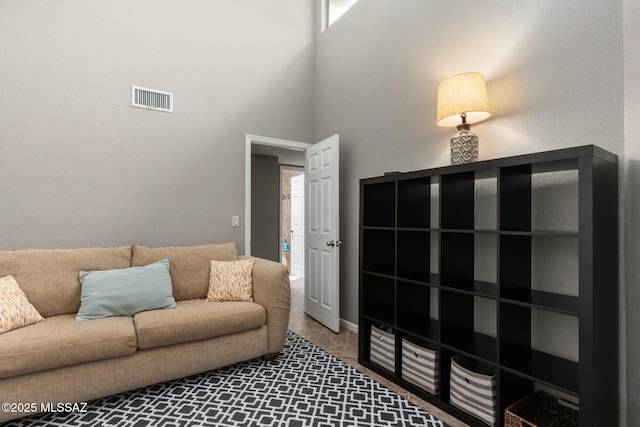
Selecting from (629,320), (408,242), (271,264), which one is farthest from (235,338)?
(629,320)

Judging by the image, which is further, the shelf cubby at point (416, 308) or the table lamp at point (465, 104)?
the shelf cubby at point (416, 308)

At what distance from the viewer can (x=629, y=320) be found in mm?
1610

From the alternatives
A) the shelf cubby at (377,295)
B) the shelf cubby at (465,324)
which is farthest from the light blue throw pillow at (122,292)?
the shelf cubby at (465,324)

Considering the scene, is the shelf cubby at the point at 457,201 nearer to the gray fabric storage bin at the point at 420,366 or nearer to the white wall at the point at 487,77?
the white wall at the point at 487,77

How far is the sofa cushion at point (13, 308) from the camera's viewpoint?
6.61 ft

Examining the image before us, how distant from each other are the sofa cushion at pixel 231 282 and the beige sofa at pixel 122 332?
0.07 meters

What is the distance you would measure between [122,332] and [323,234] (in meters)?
1.97

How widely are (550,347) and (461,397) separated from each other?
1.83 ft

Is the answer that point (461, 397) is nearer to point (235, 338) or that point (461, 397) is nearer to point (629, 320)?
point (629, 320)

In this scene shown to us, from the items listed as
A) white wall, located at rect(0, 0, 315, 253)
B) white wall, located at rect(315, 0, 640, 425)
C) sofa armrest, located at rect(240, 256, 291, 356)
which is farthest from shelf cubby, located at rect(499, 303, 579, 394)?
white wall, located at rect(0, 0, 315, 253)

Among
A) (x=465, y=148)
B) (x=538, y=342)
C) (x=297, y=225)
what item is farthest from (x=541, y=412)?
(x=297, y=225)

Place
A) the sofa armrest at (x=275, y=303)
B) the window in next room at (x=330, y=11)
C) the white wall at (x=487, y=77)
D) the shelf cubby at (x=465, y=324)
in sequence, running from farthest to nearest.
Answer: the window in next room at (x=330, y=11) → the sofa armrest at (x=275, y=303) → the shelf cubby at (x=465, y=324) → the white wall at (x=487, y=77)

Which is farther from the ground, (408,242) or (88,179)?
→ (88,179)

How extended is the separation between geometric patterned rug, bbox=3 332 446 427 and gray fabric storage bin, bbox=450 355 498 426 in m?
0.20
